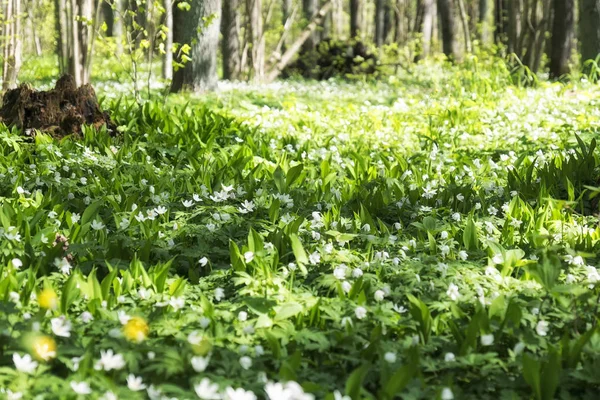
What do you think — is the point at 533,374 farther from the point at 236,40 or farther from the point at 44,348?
the point at 236,40

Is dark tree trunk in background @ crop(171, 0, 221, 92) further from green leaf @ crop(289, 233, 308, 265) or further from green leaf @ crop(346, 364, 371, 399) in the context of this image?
green leaf @ crop(346, 364, 371, 399)

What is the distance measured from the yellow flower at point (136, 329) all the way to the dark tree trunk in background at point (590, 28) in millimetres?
9664

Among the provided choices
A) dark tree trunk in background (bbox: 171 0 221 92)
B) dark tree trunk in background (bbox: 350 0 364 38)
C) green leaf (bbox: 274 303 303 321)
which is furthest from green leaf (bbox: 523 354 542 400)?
dark tree trunk in background (bbox: 350 0 364 38)

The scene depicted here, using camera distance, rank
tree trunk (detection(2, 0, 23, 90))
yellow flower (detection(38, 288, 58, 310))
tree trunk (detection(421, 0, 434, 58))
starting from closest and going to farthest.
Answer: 1. yellow flower (detection(38, 288, 58, 310))
2. tree trunk (detection(2, 0, 23, 90))
3. tree trunk (detection(421, 0, 434, 58))

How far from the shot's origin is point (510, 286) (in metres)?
2.93

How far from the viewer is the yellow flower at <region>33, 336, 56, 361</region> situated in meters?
2.17

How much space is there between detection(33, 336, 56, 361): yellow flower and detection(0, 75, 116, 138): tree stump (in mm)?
3816

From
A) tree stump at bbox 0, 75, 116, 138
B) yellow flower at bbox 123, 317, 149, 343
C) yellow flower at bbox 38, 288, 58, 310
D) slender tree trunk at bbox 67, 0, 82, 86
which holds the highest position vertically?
slender tree trunk at bbox 67, 0, 82, 86

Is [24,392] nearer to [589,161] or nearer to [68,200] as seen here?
[68,200]

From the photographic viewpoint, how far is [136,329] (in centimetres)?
239

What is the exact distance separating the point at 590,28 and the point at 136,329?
9.79 meters

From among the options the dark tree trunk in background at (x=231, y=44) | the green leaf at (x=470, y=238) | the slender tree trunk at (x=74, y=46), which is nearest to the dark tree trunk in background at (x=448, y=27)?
the dark tree trunk in background at (x=231, y=44)

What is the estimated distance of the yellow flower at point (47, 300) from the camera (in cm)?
254

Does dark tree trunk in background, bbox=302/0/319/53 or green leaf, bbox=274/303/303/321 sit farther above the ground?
dark tree trunk in background, bbox=302/0/319/53
